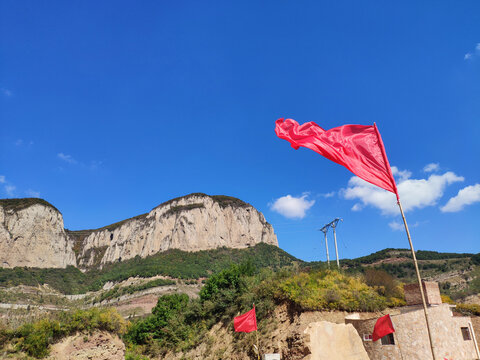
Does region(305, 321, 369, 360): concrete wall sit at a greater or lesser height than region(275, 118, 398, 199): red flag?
lesser

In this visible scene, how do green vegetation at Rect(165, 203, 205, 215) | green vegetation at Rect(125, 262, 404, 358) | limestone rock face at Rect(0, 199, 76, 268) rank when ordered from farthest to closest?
1. green vegetation at Rect(165, 203, 205, 215)
2. limestone rock face at Rect(0, 199, 76, 268)
3. green vegetation at Rect(125, 262, 404, 358)

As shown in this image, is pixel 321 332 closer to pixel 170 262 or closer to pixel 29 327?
pixel 29 327

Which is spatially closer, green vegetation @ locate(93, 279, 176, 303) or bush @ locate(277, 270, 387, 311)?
bush @ locate(277, 270, 387, 311)

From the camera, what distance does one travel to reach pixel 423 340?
13922 mm

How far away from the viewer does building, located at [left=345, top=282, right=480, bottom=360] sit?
13.9 meters

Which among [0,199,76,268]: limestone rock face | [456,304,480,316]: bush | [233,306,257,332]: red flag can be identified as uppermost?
[0,199,76,268]: limestone rock face

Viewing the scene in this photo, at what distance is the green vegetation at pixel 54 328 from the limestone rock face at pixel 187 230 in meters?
111

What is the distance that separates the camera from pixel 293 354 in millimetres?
16141

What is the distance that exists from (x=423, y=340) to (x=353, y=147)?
10.4 metres

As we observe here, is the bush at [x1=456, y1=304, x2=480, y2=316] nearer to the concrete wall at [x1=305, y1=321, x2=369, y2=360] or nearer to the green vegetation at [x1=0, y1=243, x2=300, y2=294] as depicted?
the concrete wall at [x1=305, y1=321, x2=369, y2=360]

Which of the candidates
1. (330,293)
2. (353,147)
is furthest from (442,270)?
(353,147)

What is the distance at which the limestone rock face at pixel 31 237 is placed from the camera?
111375 millimetres

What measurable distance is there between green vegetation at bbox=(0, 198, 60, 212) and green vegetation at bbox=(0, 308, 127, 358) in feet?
403

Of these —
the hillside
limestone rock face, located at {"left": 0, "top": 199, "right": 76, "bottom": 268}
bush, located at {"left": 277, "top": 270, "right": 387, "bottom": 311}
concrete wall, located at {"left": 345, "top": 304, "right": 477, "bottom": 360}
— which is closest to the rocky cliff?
limestone rock face, located at {"left": 0, "top": 199, "right": 76, "bottom": 268}
